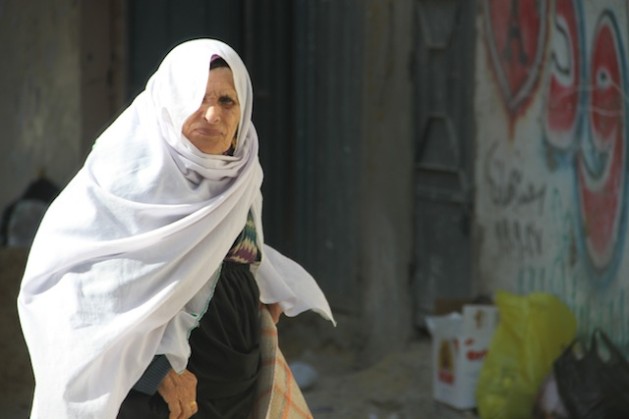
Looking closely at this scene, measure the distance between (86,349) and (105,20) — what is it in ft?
16.3

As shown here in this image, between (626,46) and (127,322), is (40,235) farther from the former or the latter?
(626,46)

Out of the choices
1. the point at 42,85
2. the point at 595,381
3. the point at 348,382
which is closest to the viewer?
the point at 595,381

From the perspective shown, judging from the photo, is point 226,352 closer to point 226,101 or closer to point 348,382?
point 226,101

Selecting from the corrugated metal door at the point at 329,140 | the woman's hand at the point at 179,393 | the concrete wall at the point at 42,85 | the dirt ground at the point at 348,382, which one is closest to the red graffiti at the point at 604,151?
the dirt ground at the point at 348,382

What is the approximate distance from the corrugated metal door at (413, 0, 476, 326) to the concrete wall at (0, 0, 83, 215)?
6.33 feet

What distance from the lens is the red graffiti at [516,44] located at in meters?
6.53

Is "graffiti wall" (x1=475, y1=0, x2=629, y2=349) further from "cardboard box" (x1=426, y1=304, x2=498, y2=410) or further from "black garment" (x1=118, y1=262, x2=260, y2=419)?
"black garment" (x1=118, y1=262, x2=260, y2=419)

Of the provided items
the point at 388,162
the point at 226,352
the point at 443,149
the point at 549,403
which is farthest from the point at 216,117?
the point at 388,162

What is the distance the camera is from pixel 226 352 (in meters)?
3.79

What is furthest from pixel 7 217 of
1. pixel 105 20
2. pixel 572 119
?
pixel 572 119

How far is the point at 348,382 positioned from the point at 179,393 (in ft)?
13.0

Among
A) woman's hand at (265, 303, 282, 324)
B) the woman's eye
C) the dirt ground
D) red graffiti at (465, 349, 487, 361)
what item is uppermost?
the woman's eye

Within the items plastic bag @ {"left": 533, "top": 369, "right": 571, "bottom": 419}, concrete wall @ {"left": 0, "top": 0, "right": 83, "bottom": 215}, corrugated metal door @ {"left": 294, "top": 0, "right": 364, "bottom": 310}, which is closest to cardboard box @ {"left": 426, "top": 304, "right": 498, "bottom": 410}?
plastic bag @ {"left": 533, "top": 369, "right": 571, "bottom": 419}

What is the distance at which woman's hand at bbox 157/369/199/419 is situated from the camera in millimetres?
3633
